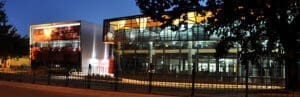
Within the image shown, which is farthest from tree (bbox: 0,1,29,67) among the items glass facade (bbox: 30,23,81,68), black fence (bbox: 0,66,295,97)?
black fence (bbox: 0,66,295,97)

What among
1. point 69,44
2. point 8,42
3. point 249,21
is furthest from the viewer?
point 69,44

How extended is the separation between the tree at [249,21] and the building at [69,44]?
50.4 metres

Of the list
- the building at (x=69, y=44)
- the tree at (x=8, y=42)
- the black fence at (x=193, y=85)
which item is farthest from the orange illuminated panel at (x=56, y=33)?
the black fence at (x=193, y=85)

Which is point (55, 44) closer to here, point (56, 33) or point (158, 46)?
point (56, 33)

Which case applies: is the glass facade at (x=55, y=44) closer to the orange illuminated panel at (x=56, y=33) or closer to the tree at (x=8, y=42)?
the orange illuminated panel at (x=56, y=33)

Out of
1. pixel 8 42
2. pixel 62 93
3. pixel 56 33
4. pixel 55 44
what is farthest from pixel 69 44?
pixel 62 93

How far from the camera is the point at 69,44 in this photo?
78.2 m

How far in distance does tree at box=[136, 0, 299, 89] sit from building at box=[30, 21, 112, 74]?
5036 centimetres

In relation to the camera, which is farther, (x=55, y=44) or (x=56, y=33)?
(x=55, y=44)

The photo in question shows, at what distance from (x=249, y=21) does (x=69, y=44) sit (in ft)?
195

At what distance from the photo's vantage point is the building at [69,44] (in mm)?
76938

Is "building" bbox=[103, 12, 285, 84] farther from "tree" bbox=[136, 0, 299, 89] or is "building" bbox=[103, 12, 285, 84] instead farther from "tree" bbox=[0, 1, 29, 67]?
"tree" bbox=[136, 0, 299, 89]

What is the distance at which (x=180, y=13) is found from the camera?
24.5m

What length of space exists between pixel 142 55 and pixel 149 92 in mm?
40355
